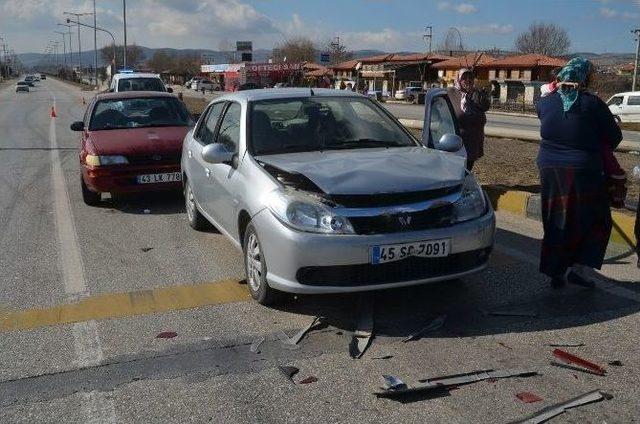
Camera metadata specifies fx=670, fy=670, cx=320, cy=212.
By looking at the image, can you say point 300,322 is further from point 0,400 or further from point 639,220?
point 639,220

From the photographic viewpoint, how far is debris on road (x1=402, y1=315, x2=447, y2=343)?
4277 millimetres

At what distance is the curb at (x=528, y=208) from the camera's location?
6.55 metres

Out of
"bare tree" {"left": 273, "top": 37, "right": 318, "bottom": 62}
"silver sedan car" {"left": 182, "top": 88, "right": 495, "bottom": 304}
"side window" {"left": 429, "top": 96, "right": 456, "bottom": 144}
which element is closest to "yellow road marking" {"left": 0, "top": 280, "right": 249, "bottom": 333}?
"silver sedan car" {"left": 182, "top": 88, "right": 495, "bottom": 304}

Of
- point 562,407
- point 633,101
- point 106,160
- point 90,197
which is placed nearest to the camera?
point 562,407

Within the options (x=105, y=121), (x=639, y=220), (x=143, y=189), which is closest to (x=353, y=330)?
(x=639, y=220)

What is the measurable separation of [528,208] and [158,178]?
14.9ft

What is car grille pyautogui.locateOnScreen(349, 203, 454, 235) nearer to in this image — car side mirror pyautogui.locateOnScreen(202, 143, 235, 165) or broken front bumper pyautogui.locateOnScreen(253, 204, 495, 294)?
broken front bumper pyautogui.locateOnScreen(253, 204, 495, 294)

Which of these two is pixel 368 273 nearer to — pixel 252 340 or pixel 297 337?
pixel 297 337

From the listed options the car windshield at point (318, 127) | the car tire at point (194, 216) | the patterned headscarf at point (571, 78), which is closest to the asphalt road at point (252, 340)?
the car tire at point (194, 216)

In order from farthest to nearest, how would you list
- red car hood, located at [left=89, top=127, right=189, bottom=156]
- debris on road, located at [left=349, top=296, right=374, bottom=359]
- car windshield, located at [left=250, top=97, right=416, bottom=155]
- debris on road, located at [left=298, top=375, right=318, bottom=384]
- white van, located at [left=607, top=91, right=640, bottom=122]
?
1. white van, located at [left=607, top=91, right=640, bottom=122]
2. red car hood, located at [left=89, top=127, right=189, bottom=156]
3. car windshield, located at [left=250, top=97, right=416, bottom=155]
4. debris on road, located at [left=349, top=296, right=374, bottom=359]
5. debris on road, located at [left=298, top=375, right=318, bottom=384]

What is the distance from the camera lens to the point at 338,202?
14.4 feet

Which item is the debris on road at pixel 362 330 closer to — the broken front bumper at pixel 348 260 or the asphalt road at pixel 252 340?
the asphalt road at pixel 252 340

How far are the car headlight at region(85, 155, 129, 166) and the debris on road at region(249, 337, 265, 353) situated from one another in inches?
189

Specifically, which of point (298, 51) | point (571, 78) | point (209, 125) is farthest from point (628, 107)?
point (298, 51)
